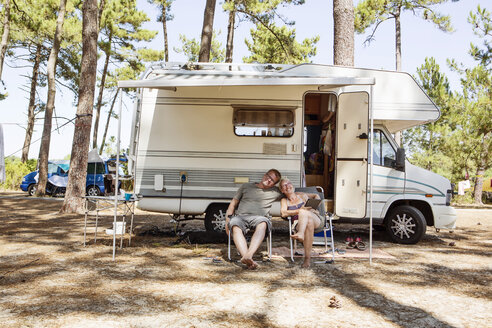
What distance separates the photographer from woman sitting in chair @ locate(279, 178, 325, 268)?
16.2 feet

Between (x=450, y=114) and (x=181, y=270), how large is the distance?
1436 centimetres

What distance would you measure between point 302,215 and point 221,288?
1492 mm

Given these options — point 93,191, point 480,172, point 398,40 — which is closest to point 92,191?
point 93,191

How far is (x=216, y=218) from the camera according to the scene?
6367mm

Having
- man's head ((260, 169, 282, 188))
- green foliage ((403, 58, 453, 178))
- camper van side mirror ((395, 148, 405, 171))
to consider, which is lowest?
man's head ((260, 169, 282, 188))

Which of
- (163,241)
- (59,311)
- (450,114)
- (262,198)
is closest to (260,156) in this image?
(262,198)

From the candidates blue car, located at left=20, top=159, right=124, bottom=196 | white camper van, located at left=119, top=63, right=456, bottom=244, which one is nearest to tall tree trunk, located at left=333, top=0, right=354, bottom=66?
white camper van, located at left=119, top=63, right=456, bottom=244

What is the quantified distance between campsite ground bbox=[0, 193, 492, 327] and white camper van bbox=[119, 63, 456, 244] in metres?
0.68

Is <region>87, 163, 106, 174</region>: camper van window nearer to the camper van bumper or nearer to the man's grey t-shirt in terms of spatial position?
the man's grey t-shirt

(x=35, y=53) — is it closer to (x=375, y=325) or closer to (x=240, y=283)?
(x=240, y=283)

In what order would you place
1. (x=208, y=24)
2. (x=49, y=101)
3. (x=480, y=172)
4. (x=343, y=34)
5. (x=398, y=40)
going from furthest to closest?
(x=480, y=172)
(x=398, y=40)
(x=49, y=101)
(x=208, y=24)
(x=343, y=34)

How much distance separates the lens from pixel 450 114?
52.2 ft

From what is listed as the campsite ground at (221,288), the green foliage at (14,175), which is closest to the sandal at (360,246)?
the campsite ground at (221,288)

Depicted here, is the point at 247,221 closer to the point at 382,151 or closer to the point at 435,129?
the point at 382,151
